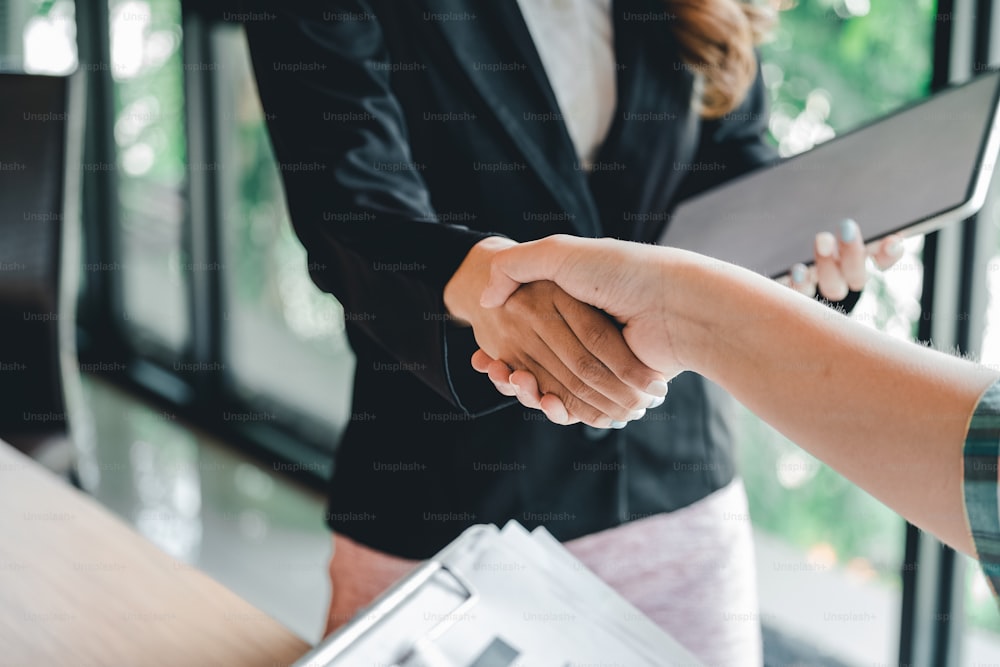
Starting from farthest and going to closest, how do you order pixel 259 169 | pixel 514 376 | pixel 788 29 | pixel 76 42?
pixel 76 42
pixel 259 169
pixel 788 29
pixel 514 376

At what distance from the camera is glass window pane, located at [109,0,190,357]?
2932mm

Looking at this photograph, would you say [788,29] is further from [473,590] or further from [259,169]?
[259,169]

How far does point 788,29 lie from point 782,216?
Answer: 854 millimetres

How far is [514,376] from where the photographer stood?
0.80 metres

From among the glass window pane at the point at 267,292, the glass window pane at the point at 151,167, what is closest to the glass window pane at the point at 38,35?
the glass window pane at the point at 151,167

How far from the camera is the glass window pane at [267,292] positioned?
2.62m

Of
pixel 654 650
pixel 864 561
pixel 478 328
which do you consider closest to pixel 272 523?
pixel 864 561

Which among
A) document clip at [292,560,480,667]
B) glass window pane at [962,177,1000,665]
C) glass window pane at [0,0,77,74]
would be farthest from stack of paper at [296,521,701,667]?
glass window pane at [0,0,77,74]

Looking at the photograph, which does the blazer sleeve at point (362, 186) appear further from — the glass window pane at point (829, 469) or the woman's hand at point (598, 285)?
the glass window pane at point (829, 469)

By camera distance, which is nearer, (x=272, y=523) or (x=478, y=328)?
(x=478, y=328)

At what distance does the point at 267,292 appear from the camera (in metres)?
2.78

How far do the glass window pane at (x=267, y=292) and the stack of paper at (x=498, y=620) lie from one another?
6.30 ft

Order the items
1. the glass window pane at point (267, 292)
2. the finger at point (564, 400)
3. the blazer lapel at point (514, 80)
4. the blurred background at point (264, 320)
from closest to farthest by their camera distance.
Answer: the finger at point (564, 400) → the blazer lapel at point (514, 80) → the blurred background at point (264, 320) → the glass window pane at point (267, 292)

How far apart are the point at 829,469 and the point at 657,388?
3.26 ft
